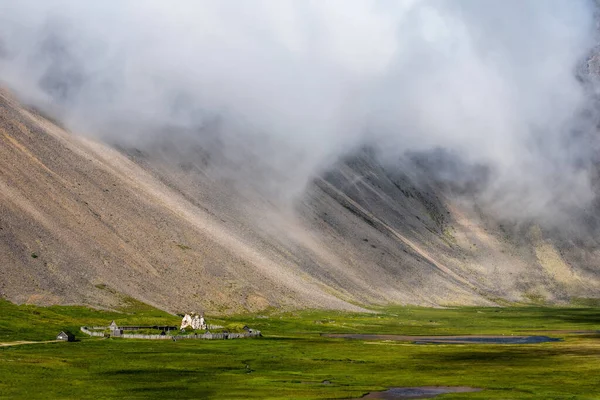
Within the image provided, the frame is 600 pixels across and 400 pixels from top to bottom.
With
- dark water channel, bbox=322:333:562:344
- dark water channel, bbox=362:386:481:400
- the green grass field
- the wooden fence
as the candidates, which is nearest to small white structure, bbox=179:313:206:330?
the wooden fence

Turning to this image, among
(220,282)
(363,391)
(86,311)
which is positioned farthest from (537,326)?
(363,391)

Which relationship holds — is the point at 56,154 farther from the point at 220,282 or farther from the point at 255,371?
the point at 255,371

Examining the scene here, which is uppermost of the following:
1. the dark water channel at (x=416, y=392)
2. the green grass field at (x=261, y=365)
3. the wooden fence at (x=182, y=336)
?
the wooden fence at (x=182, y=336)

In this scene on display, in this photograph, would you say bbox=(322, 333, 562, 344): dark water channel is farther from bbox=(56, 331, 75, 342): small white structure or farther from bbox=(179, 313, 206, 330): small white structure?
bbox=(56, 331, 75, 342): small white structure

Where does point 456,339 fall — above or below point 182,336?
above

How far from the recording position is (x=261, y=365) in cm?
9388

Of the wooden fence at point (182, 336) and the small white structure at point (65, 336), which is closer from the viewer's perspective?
the small white structure at point (65, 336)

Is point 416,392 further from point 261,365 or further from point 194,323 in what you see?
point 194,323

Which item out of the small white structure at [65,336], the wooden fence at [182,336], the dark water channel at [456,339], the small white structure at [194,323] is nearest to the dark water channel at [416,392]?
the small white structure at [65,336]

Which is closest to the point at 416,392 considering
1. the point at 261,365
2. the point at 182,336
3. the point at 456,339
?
the point at 261,365

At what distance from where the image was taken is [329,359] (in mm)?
101375

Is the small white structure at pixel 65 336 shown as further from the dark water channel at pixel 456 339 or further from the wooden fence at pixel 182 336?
the dark water channel at pixel 456 339

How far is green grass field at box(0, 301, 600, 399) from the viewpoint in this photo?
241 feet

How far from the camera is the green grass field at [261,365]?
241ft
